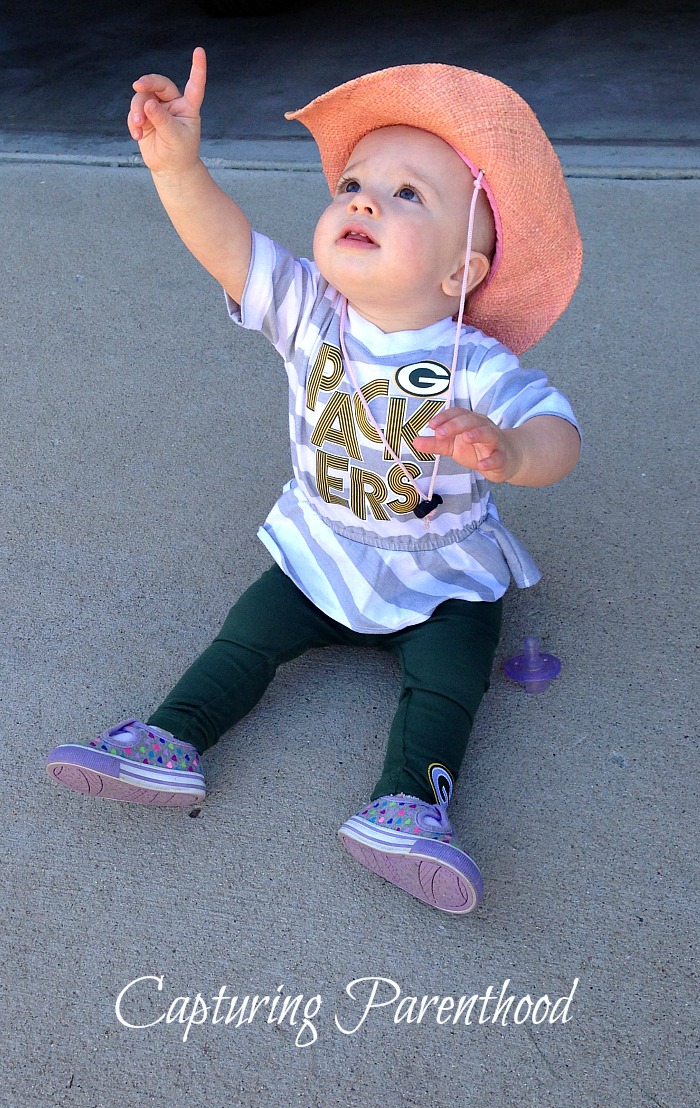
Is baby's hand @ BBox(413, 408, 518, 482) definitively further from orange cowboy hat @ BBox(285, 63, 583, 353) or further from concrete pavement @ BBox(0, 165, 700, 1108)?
→ concrete pavement @ BBox(0, 165, 700, 1108)

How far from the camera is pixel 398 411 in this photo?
4.90 feet

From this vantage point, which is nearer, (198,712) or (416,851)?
(416,851)

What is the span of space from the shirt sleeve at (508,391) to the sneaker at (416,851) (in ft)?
1.60

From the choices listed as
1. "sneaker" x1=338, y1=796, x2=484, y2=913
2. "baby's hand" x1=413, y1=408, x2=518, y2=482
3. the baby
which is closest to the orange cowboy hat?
the baby

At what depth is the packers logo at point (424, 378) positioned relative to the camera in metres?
1.47

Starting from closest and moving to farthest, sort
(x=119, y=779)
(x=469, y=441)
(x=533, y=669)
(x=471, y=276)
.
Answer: (x=469, y=441)
(x=119, y=779)
(x=471, y=276)
(x=533, y=669)

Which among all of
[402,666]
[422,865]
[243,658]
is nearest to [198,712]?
[243,658]

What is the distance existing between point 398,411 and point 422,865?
585mm

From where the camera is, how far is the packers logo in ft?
4.83

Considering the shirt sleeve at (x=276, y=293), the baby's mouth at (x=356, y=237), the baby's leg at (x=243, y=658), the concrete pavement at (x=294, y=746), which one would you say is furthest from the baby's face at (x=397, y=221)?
the concrete pavement at (x=294, y=746)

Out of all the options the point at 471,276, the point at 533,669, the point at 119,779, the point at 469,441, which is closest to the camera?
Answer: the point at 469,441

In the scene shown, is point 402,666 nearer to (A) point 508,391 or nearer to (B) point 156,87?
(A) point 508,391

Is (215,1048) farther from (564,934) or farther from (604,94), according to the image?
(604,94)

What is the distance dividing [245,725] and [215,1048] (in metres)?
0.48
